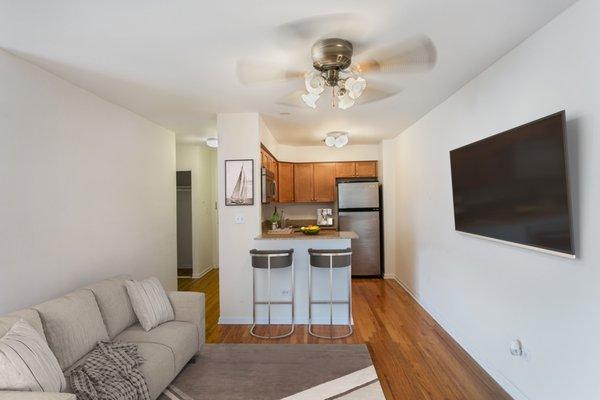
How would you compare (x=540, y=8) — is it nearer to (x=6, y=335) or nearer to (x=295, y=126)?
(x=295, y=126)

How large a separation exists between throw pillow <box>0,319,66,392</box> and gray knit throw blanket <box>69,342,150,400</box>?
12cm

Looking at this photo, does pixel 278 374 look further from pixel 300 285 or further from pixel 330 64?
pixel 330 64

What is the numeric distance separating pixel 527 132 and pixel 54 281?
3.67 meters

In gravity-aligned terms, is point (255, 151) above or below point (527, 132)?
above

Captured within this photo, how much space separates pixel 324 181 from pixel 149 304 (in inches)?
163

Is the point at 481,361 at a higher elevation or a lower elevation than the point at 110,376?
lower

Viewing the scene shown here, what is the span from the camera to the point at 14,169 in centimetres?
211

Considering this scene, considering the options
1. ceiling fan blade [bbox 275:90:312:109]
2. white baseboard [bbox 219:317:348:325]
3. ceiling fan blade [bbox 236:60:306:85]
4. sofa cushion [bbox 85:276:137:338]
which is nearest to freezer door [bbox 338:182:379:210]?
white baseboard [bbox 219:317:348:325]

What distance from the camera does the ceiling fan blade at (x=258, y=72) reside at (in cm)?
204

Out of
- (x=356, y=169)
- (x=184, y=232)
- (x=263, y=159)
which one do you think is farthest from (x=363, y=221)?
(x=184, y=232)

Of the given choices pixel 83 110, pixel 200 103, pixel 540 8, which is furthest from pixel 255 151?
pixel 540 8

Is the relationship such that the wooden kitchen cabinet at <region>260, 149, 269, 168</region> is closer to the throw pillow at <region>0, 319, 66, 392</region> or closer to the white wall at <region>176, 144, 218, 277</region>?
the white wall at <region>176, 144, 218, 277</region>

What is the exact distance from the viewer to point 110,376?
1807 millimetres

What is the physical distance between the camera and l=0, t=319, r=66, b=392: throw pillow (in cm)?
143
